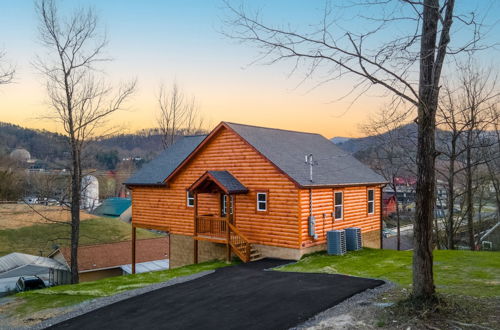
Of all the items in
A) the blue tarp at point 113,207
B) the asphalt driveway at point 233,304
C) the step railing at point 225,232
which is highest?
the step railing at point 225,232

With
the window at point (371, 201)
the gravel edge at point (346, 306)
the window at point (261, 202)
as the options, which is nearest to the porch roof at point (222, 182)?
the window at point (261, 202)

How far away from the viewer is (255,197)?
18.0 metres

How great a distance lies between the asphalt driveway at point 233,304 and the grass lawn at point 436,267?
3.98 ft

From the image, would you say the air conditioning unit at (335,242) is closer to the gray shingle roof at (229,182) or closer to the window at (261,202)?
the window at (261,202)

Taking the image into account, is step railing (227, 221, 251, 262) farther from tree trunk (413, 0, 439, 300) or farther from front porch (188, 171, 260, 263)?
tree trunk (413, 0, 439, 300)

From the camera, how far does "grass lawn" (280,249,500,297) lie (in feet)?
36.3

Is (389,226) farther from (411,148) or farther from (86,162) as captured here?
(86,162)

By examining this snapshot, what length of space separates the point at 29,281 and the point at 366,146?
23.9 metres

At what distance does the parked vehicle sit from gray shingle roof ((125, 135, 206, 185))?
898cm

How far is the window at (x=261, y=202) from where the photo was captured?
17.7 metres

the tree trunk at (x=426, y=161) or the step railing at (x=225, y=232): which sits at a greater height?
the tree trunk at (x=426, y=161)

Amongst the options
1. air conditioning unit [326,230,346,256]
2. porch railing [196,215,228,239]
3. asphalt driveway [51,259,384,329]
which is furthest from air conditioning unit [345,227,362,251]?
asphalt driveway [51,259,384,329]

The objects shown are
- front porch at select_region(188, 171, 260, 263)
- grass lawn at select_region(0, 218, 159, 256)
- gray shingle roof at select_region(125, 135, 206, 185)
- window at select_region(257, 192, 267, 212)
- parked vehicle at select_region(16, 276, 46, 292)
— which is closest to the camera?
→ front porch at select_region(188, 171, 260, 263)

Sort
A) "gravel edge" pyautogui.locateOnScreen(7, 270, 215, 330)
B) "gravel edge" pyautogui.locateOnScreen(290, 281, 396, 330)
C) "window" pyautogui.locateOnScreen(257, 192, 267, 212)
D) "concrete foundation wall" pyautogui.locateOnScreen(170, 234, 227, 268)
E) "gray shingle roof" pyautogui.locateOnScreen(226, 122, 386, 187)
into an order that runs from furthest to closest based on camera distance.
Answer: "concrete foundation wall" pyautogui.locateOnScreen(170, 234, 227, 268) → "window" pyautogui.locateOnScreen(257, 192, 267, 212) → "gray shingle roof" pyautogui.locateOnScreen(226, 122, 386, 187) → "gravel edge" pyautogui.locateOnScreen(7, 270, 215, 330) → "gravel edge" pyautogui.locateOnScreen(290, 281, 396, 330)
